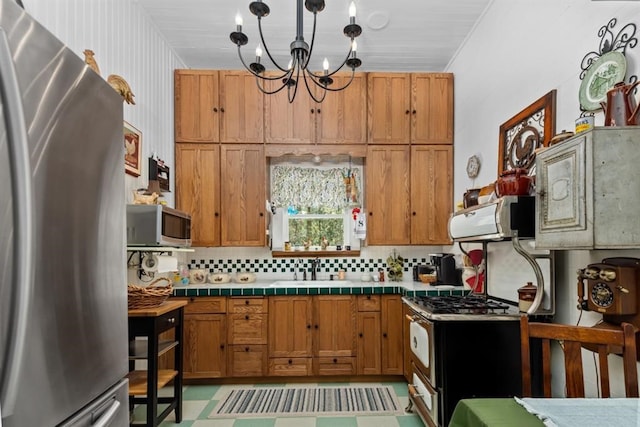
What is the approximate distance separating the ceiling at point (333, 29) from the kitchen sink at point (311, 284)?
2312mm

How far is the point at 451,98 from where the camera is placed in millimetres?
3621

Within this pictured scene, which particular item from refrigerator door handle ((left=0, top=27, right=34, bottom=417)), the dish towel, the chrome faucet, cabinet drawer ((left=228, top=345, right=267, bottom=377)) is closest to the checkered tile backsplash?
the chrome faucet

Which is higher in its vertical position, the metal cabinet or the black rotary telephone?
the metal cabinet

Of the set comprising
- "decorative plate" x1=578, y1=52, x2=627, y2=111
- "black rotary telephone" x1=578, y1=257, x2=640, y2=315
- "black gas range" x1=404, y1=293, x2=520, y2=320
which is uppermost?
"decorative plate" x1=578, y1=52, x2=627, y2=111

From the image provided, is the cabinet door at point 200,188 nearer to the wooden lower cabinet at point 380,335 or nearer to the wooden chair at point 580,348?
the wooden lower cabinet at point 380,335

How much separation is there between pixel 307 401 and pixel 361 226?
1.73 meters

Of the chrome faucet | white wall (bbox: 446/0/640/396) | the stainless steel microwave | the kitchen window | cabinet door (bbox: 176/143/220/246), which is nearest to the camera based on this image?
white wall (bbox: 446/0/640/396)

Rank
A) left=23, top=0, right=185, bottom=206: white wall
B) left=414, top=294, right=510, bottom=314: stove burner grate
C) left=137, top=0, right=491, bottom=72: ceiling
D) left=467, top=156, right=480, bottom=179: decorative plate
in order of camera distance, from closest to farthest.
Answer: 1. left=23, top=0, right=185, bottom=206: white wall
2. left=414, top=294, right=510, bottom=314: stove burner grate
3. left=137, top=0, right=491, bottom=72: ceiling
4. left=467, top=156, right=480, bottom=179: decorative plate

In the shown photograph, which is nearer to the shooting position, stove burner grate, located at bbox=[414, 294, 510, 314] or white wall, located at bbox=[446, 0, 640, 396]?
white wall, located at bbox=[446, 0, 640, 396]

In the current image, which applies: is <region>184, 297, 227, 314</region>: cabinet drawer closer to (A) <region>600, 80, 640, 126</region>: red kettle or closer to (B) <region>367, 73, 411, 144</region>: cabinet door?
(B) <region>367, 73, 411, 144</region>: cabinet door

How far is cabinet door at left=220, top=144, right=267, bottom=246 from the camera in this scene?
3.56 m

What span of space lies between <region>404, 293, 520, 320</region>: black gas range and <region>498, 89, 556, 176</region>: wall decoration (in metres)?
0.92

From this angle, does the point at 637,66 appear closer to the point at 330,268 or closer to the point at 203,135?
the point at 330,268

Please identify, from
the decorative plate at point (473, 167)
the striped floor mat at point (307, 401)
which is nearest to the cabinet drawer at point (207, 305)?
the striped floor mat at point (307, 401)
